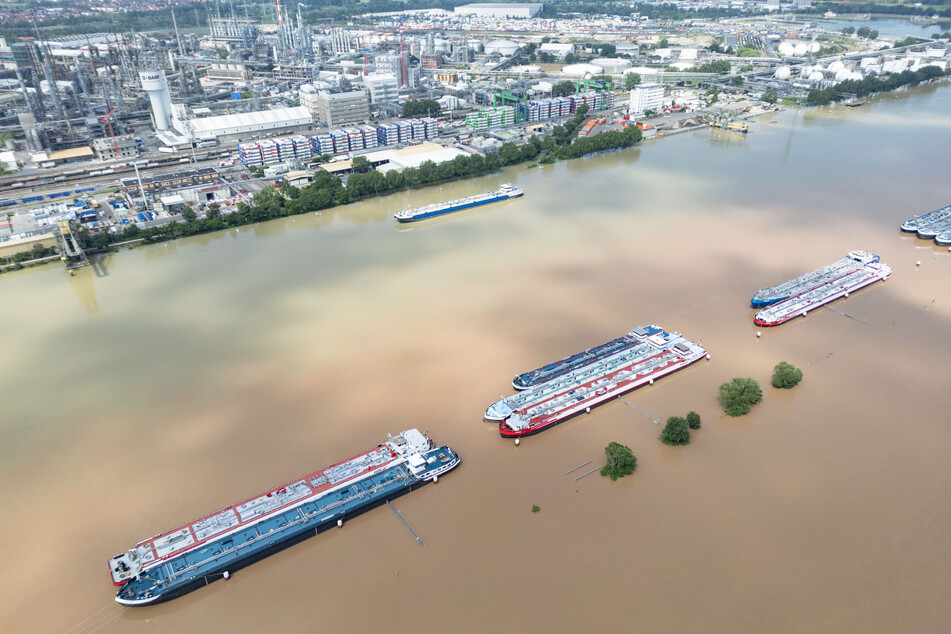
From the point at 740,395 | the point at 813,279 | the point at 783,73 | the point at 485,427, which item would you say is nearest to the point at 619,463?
the point at 485,427

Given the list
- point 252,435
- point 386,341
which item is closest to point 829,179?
point 386,341

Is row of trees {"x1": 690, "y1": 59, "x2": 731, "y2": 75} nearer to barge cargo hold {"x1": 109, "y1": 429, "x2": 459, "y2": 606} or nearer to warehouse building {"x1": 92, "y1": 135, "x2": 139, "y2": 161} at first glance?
warehouse building {"x1": 92, "y1": 135, "x2": 139, "y2": 161}

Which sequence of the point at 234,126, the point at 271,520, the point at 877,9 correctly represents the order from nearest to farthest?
the point at 271,520 < the point at 234,126 < the point at 877,9

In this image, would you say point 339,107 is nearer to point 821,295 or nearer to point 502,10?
point 821,295

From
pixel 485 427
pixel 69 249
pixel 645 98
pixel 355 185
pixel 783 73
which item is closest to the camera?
pixel 485 427

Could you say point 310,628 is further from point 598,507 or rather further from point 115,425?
point 115,425

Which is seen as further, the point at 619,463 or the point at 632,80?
the point at 632,80
